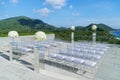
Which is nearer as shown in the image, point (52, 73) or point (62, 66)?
point (52, 73)

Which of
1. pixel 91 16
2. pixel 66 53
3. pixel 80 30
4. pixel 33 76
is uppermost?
pixel 91 16

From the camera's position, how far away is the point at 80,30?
15.1m

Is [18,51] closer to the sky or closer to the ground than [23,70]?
closer to the sky

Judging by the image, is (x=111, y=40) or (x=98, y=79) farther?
(x=111, y=40)

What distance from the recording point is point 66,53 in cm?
767

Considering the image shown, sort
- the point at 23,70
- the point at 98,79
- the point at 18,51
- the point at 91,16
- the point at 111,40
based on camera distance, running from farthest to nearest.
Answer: the point at 91,16 → the point at 111,40 → the point at 18,51 → the point at 23,70 → the point at 98,79

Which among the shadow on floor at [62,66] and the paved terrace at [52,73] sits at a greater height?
the shadow on floor at [62,66]

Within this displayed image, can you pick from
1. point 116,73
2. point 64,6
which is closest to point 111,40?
point 116,73

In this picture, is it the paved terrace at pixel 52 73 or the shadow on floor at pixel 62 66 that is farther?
the shadow on floor at pixel 62 66

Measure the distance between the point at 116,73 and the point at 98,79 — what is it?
0.90 meters

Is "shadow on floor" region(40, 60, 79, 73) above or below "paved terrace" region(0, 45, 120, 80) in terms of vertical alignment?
above

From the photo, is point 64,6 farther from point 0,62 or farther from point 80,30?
point 0,62

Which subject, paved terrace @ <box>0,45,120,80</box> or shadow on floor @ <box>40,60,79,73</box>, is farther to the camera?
shadow on floor @ <box>40,60,79,73</box>

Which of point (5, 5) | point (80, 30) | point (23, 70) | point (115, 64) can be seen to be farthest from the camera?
point (5, 5)
